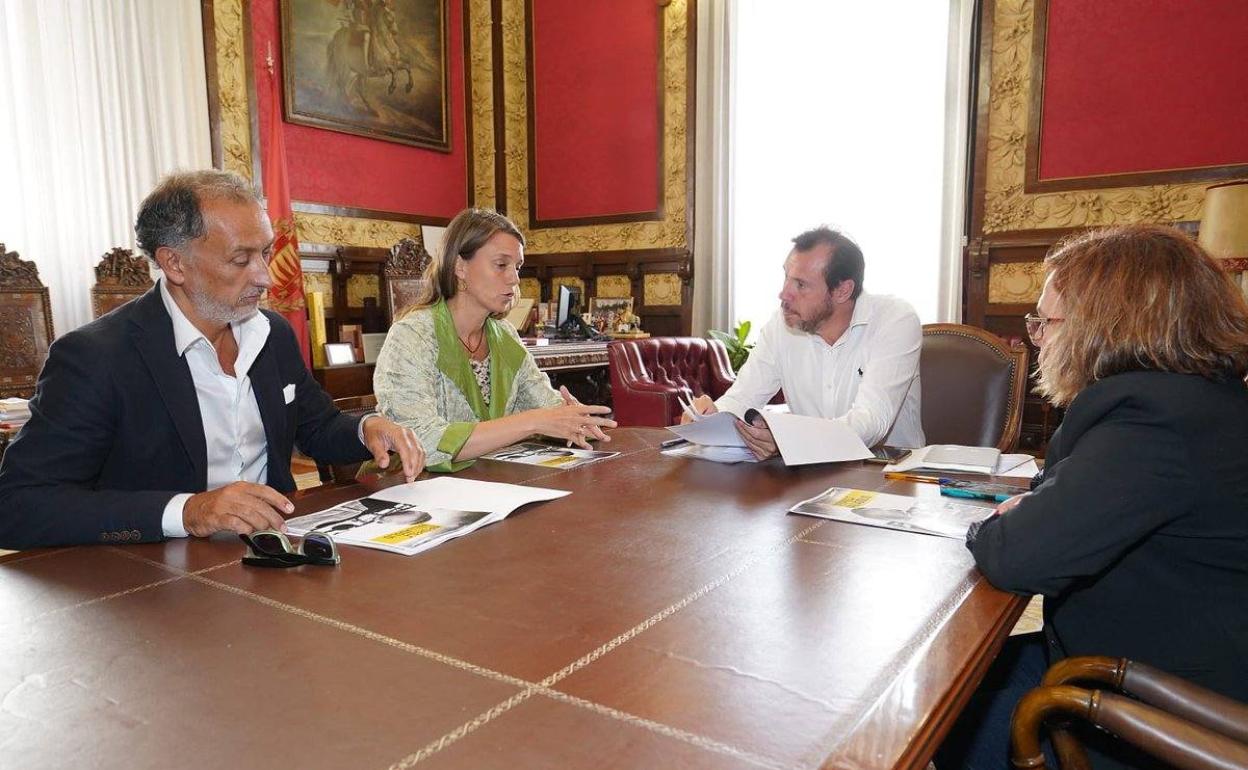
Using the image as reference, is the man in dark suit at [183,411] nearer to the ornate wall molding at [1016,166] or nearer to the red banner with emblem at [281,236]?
the red banner with emblem at [281,236]

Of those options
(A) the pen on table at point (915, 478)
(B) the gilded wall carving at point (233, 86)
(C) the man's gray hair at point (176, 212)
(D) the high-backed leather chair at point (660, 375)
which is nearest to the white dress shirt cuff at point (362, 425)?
(C) the man's gray hair at point (176, 212)

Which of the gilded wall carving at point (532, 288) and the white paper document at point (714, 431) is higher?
the gilded wall carving at point (532, 288)

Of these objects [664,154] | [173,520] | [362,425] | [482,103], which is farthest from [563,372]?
[173,520]

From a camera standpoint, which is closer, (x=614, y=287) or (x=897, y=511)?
(x=897, y=511)

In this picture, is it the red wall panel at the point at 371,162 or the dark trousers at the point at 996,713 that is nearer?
the dark trousers at the point at 996,713

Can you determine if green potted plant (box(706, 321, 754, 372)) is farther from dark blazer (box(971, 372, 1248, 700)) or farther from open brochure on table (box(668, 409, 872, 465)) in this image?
dark blazer (box(971, 372, 1248, 700))

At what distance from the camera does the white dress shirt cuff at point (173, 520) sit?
1329mm

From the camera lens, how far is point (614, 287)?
23.5 feet

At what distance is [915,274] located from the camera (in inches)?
225

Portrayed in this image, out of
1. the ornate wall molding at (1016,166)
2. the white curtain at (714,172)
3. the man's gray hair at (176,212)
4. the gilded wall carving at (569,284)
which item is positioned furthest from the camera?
the gilded wall carving at (569,284)

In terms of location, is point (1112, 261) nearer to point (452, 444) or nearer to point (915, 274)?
point (452, 444)

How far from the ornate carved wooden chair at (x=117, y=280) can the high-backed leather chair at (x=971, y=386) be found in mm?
4159

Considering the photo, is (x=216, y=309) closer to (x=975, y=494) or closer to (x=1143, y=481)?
(x=975, y=494)

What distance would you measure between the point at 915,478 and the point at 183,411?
155cm
